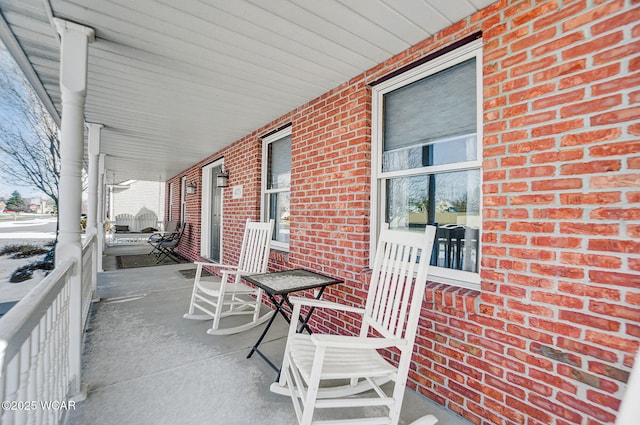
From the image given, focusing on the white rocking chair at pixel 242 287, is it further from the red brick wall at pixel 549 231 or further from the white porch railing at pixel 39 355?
the red brick wall at pixel 549 231

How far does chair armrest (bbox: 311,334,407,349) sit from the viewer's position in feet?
4.26

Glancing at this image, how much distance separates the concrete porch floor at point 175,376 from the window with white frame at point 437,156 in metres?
1.08

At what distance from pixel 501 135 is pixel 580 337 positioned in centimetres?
106

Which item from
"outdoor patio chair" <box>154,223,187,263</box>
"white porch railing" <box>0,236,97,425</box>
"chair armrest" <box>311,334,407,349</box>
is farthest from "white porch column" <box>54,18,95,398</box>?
"outdoor patio chair" <box>154,223,187,263</box>

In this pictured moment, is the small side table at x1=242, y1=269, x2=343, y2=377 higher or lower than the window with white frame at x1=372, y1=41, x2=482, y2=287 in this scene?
lower

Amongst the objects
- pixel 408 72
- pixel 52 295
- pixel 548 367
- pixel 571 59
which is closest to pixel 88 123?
pixel 52 295

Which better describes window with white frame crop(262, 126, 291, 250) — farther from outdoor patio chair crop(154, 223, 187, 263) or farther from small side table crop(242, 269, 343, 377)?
outdoor patio chair crop(154, 223, 187, 263)

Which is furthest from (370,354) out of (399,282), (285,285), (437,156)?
(437,156)

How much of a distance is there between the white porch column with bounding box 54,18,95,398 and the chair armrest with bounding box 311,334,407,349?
1.71 meters

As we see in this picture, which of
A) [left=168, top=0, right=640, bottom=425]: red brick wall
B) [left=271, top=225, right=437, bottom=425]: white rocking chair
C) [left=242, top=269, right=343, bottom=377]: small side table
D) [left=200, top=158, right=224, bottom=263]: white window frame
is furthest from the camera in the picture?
[left=200, top=158, right=224, bottom=263]: white window frame

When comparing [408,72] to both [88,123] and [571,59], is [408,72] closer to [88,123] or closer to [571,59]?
[571,59]

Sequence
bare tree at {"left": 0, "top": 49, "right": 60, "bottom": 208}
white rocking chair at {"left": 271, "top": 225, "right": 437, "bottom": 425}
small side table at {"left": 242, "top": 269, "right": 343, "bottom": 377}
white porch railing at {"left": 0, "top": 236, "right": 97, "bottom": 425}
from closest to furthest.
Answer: white porch railing at {"left": 0, "top": 236, "right": 97, "bottom": 425} → white rocking chair at {"left": 271, "top": 225, "right": 437, "bottom": 425} → small side table at {"left": 242, "top": 269, "right": 343, "bottom": 377} → bare tree at {"left": 0, "top": 49, "right": 60, "bottom": 208}

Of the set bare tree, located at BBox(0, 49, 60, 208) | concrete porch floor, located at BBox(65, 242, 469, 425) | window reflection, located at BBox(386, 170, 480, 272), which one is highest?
bare tree, located at BBox(0, 49, 60, 208)

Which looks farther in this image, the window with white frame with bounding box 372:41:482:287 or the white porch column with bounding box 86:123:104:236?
the white porch column with bounding box 86:123:104:236
